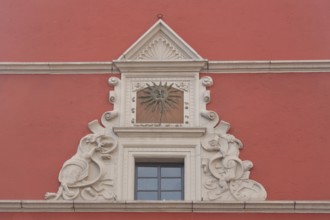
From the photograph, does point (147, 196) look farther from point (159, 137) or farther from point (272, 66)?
point (272, 66)

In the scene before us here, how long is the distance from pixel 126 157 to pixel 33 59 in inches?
92.7

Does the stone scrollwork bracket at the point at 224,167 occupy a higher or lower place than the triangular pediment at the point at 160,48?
lower

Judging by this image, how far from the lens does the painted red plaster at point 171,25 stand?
14914mm

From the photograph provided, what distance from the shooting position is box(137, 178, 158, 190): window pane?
1380 cm

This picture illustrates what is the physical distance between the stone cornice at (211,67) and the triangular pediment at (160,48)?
0.30m

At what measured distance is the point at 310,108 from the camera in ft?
46.8

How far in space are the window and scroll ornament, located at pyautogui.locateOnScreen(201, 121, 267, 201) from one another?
17.3 inches

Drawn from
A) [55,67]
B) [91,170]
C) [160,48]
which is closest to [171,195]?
[91,170]
